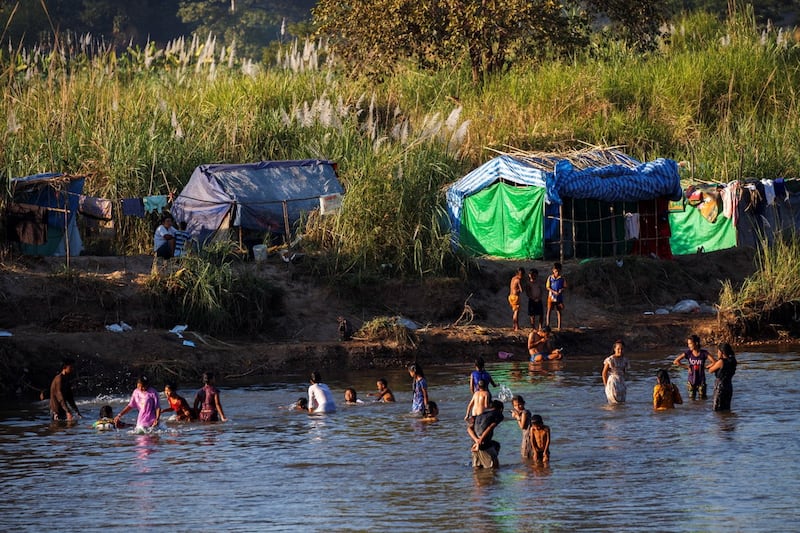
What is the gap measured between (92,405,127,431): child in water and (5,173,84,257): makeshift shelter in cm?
666

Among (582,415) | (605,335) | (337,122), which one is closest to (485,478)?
(582,415)

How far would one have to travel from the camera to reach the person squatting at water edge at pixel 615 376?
20.3 meters

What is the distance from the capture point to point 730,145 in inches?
1323

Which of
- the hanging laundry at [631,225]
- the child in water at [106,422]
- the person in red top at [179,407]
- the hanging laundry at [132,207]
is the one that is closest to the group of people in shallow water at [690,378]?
the person in red top at [179,407]

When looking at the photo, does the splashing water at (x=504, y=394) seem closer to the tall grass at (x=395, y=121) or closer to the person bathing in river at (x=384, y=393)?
the person bathing in river at (x=384, y=393)

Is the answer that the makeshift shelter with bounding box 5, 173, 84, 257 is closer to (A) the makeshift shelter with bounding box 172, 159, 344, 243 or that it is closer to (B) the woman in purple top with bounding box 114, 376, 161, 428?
(A) the makeshift shelter with bounding box 172, 159, 344, 243

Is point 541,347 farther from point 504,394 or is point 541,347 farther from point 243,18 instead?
point 243,18

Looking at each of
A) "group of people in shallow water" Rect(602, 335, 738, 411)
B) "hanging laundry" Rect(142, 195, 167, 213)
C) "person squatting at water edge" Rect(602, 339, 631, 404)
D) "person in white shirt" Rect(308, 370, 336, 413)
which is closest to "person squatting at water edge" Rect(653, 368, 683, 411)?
"group of people in shallow water" Rect(602, 335, 738, 411)

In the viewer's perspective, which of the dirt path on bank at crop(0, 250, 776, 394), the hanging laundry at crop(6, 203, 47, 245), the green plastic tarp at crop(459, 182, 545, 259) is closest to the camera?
the dirt path on bank at crop(0, 250, 776, 394)

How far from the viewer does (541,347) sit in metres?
25.6

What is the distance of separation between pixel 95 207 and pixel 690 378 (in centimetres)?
1248

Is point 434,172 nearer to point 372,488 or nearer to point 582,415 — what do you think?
point 582,415

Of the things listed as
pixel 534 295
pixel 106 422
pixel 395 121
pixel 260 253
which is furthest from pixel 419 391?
pixel 395 121

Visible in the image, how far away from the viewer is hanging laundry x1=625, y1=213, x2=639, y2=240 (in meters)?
30.3
